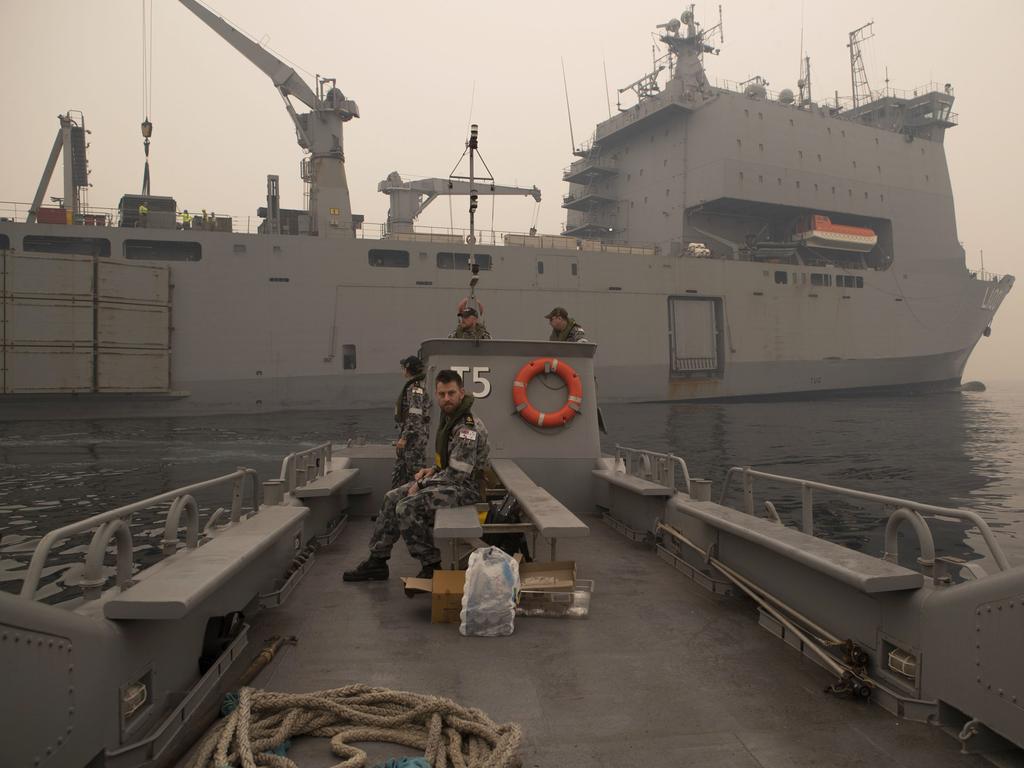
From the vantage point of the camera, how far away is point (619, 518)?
772 centimetres

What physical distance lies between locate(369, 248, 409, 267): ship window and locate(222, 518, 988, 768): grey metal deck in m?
25.4

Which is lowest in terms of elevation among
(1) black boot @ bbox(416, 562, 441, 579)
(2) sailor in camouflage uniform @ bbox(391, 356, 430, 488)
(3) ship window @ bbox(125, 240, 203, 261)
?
(1) black boot @ bbox(416, 562, 441, 579)

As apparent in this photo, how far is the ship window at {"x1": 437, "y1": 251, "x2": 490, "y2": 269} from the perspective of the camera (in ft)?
99.1

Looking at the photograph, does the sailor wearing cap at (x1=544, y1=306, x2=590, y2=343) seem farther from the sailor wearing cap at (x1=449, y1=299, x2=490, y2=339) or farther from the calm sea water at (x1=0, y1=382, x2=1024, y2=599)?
the calm sea water at (x1=0, y1=382, x2=1024, y2=599)

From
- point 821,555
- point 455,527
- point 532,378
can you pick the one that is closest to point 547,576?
point 455,527

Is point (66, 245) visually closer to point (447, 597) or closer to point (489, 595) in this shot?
point (447, 597)

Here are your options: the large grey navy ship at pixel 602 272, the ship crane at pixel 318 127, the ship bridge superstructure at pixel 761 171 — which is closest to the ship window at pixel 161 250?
the large grey navy ship at pixel 602 272

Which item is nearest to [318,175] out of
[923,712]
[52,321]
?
[52,321]

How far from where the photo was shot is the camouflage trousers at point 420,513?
5109 mm

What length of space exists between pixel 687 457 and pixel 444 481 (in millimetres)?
14176

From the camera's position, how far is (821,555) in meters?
3.83

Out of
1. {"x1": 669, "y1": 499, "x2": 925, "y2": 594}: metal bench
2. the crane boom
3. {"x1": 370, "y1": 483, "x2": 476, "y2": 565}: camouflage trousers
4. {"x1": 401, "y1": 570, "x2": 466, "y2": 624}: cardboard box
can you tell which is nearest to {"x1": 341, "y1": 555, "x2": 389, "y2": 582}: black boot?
{"x1": 370, "y1": 483, "x2": 476, "y2": 565}: camouflage trousers

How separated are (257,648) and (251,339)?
25560 millimetres

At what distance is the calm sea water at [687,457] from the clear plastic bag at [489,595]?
2.18m
